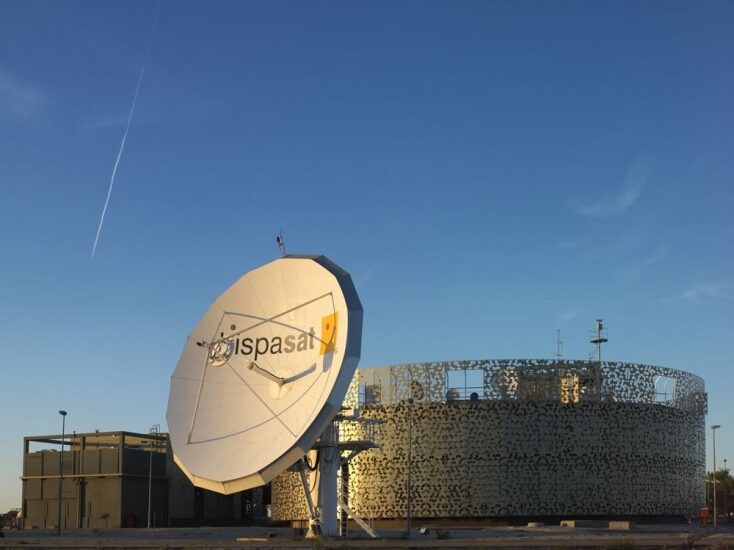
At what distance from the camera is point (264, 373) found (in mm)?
41781

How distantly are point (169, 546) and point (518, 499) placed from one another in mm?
34360

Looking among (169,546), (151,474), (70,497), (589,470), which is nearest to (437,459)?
(589,470)

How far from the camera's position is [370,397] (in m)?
71.2

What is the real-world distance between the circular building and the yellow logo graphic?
1078 inches

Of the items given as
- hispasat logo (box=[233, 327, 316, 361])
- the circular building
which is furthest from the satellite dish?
the circular building

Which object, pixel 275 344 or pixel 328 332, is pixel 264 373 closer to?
pixel 275 344

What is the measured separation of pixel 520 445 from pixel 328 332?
30.5 metres

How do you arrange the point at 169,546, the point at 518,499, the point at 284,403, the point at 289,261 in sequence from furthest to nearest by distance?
the point at 518,499
the point at 289,261
the point at 284,403
the point at 169,546

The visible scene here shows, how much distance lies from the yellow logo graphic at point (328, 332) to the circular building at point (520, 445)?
89.8 feet

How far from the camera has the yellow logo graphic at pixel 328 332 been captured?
4009cm

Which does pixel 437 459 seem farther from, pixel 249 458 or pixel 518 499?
pixel 249 458

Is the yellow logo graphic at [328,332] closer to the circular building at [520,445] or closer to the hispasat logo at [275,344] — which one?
the hispasat logo at [275,344]

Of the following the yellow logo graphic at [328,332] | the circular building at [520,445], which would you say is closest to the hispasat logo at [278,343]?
the yellow logo graphic at [328,332]

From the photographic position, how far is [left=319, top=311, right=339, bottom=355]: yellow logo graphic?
40.1m
